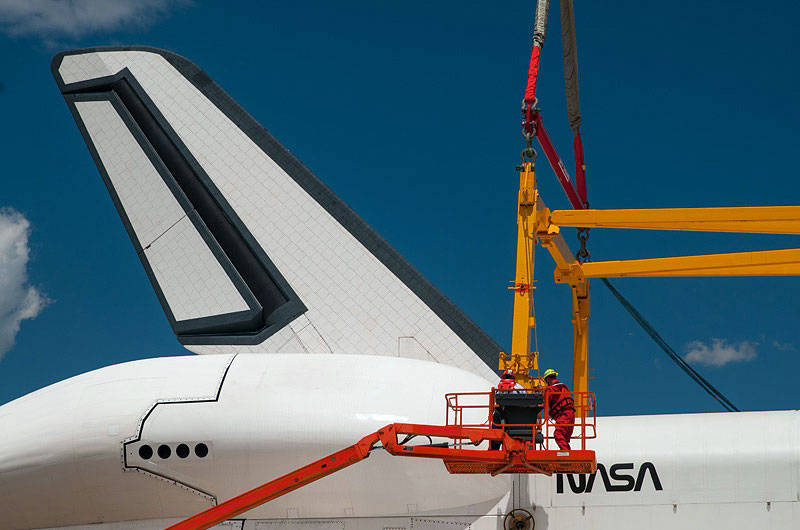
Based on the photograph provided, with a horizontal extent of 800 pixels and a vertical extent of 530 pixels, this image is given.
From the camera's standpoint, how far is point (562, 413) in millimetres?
9320

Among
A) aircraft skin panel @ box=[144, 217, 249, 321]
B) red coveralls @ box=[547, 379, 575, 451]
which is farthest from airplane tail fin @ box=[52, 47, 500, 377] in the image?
red coveralls @ box=[547, 379, 575, 451]

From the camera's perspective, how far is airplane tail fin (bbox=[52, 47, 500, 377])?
13430mm

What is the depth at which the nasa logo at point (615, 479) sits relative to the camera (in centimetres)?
966

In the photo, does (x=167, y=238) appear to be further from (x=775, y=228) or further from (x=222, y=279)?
(x=775, y=228)

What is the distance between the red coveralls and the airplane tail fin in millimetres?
3548

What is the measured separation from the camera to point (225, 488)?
395 inches

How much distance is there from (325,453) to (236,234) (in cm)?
557

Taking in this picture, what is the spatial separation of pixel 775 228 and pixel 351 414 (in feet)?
21.7

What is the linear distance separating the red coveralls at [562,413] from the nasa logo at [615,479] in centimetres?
75

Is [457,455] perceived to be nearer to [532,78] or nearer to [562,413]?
[562,413]

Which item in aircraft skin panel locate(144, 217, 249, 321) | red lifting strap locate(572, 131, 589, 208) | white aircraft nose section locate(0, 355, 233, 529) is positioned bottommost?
white aircraft nose section locate(0, 355, 233, 529)

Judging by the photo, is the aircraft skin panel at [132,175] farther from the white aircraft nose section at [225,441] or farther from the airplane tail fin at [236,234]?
the white aircraft nose section at [225,441]

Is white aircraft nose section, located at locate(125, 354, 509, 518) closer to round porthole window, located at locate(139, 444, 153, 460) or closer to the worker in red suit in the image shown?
round porthole window, located at locate(139, 444, 153, 460)

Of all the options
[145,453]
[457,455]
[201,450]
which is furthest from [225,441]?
[457,455]
